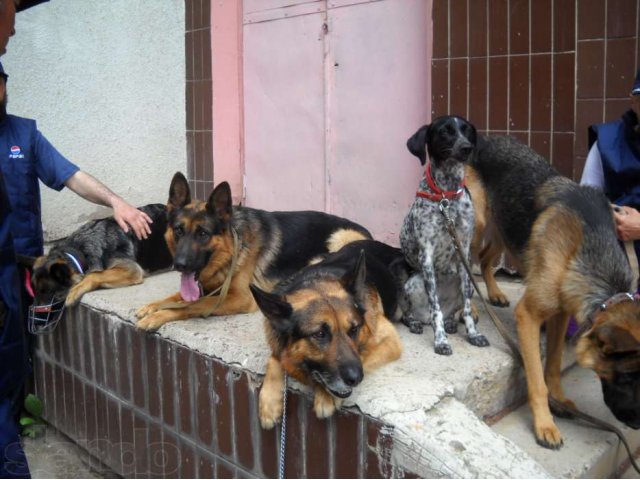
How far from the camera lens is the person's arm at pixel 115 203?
378 cm

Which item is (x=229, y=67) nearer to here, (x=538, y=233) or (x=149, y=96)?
(x=149, y=96)

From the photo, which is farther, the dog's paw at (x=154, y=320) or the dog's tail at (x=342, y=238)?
the dog's tail at (x=342, y=238)

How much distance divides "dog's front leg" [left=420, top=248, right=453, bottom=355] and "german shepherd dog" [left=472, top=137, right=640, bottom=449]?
0.40 m

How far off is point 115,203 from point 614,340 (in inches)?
112

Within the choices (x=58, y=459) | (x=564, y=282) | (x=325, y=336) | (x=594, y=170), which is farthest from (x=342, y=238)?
(x=58, y=459)

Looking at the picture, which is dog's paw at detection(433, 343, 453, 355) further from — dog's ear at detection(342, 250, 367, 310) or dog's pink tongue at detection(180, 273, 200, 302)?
dog's pink tongue at detection(180, 273, 200, 302)

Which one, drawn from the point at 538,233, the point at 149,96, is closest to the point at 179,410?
the point at 538,233

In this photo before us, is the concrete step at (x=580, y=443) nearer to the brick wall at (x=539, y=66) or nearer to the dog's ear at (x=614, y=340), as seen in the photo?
the dog's ear at (x=614, y=340)

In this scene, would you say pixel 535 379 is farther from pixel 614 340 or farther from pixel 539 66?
pixel 539 66

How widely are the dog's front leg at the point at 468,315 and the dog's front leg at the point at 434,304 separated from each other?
0.14 metres

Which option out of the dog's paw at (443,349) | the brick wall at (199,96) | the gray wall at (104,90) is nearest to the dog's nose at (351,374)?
the dog's paw at (443,349)

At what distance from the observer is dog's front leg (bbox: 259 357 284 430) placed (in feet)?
9.31

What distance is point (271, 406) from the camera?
2846 mm

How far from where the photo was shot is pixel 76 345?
4363mm
